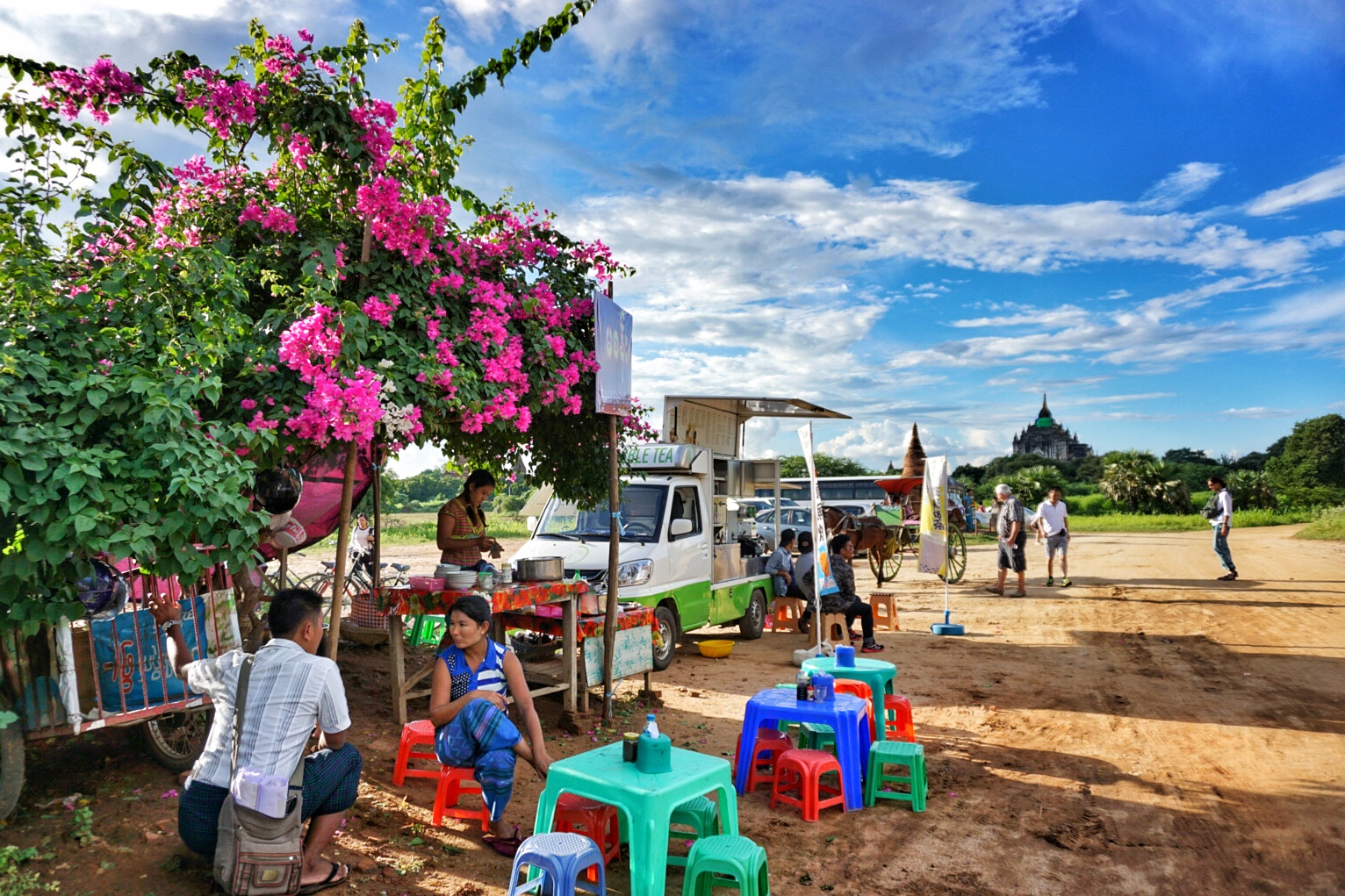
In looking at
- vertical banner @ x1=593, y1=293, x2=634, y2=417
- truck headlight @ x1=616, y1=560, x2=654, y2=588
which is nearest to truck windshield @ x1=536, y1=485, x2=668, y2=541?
truck headlight @ x1=616, y1=560, x2=654, y2=588

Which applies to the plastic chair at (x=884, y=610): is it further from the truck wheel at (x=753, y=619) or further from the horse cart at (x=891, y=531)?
the horse cart at (x=891, y=531)

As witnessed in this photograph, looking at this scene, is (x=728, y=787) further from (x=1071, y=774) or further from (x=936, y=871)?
(x=1071, y=774)

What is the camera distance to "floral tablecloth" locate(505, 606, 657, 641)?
6.78 metres

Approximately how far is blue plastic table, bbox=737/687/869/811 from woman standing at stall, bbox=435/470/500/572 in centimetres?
281

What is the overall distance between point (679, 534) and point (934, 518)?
5285mm

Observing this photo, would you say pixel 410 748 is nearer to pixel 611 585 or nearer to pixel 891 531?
pixel 611 585

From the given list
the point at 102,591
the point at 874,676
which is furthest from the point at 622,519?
the point at 102,591

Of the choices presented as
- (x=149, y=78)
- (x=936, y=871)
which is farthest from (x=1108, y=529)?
(x=149, y=78)

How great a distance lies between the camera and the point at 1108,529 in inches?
1438

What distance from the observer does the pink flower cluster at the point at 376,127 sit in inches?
185

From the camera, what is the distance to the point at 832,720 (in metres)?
4.81

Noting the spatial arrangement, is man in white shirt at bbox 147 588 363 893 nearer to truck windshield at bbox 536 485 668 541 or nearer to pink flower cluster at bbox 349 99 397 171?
pink flower cluster at bbox 349 99 397 171

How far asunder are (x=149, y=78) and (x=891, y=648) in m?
9.28

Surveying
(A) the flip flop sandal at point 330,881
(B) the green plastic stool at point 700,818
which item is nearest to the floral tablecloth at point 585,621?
(B) the green plastic stool at point 700,818
